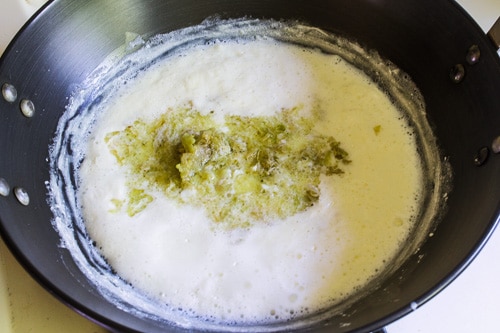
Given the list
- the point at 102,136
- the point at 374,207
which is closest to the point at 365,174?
the point at 374,207

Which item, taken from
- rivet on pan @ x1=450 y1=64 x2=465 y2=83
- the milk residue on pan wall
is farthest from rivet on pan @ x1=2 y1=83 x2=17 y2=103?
rivet on pan @ x1=450 y1=64 x2=465 y2=83

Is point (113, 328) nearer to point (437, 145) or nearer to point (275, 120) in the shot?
point (275, 120)

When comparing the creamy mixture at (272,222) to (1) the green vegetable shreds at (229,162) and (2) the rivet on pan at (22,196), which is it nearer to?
(1) the green vegetable shreds at (229,162)

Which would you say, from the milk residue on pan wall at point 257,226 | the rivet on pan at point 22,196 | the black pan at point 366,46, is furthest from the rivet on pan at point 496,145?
the rivet on pan at point 22,196

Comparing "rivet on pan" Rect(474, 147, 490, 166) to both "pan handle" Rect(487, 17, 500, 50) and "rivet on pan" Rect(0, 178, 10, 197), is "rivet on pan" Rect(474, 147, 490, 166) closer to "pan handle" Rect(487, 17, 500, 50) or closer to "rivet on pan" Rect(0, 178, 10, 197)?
"pan handle" Rect(487, 17, 500, 50)

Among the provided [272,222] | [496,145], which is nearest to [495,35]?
[496,145]

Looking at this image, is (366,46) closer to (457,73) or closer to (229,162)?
(457,73)
